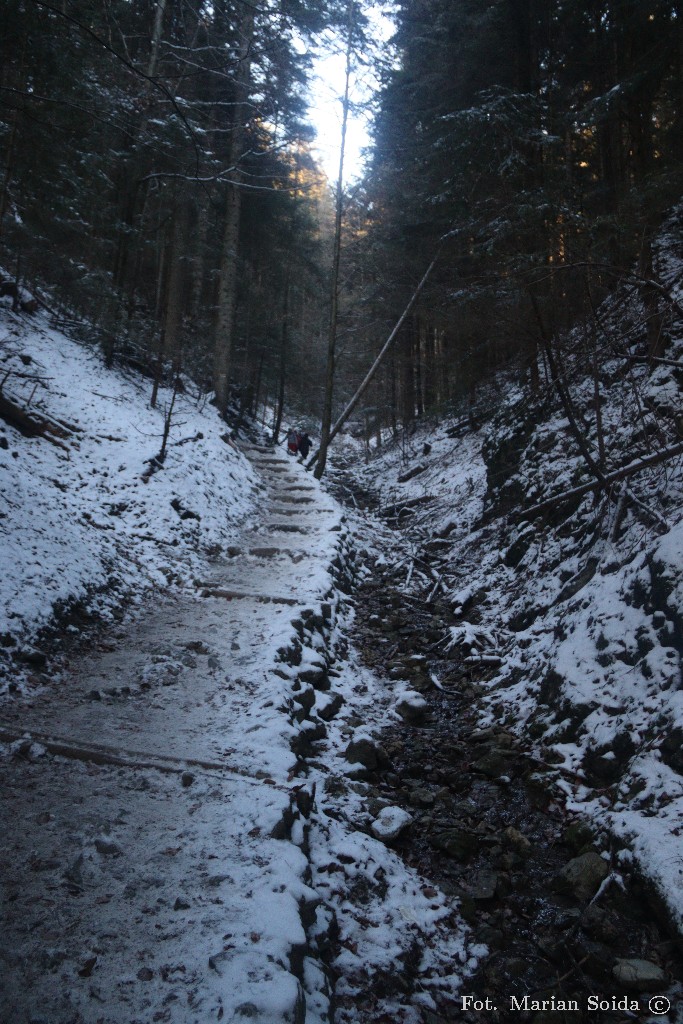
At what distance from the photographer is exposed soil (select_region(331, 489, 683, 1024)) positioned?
2.77 meters

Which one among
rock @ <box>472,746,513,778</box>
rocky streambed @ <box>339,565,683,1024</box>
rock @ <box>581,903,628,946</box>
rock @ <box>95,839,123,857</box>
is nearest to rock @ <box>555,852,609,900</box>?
rocky streambed @ <box>339,565,683,1024</box>

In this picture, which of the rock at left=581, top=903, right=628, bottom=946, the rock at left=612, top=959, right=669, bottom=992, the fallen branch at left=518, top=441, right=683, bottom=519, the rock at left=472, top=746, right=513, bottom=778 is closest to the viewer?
the rock at left=612, top=959, right=669, bottom=992

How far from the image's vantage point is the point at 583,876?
3.45m

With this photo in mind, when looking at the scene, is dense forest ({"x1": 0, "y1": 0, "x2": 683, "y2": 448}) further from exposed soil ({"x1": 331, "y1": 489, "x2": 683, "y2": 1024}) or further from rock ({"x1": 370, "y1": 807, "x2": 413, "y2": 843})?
rock ({"x1": 370, "y1": 807, "x2": 413, "y2": 843})

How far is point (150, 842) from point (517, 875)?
2.61 meters

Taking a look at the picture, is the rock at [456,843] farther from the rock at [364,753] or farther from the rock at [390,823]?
the rock at [364,753]

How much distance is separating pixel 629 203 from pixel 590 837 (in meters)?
8.49

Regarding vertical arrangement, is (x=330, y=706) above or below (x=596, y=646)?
below

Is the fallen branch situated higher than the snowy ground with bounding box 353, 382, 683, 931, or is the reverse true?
the fallen branch

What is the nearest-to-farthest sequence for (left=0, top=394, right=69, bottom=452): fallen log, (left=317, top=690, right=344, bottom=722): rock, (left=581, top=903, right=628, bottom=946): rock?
1. (left=581, top=903, right=628, bottom=946): rock
2. (left=317, top=690, right=344, bottom=722): rock
3. (left=0, top=394, right=69, bottom=452): fallen log

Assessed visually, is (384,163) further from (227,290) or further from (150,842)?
(150,842)

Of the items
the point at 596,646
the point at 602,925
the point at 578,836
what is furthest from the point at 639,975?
the point at 596,646

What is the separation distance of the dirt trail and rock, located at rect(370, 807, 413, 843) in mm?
848

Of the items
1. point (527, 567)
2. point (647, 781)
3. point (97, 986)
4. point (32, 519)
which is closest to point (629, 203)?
point (527, 567)
